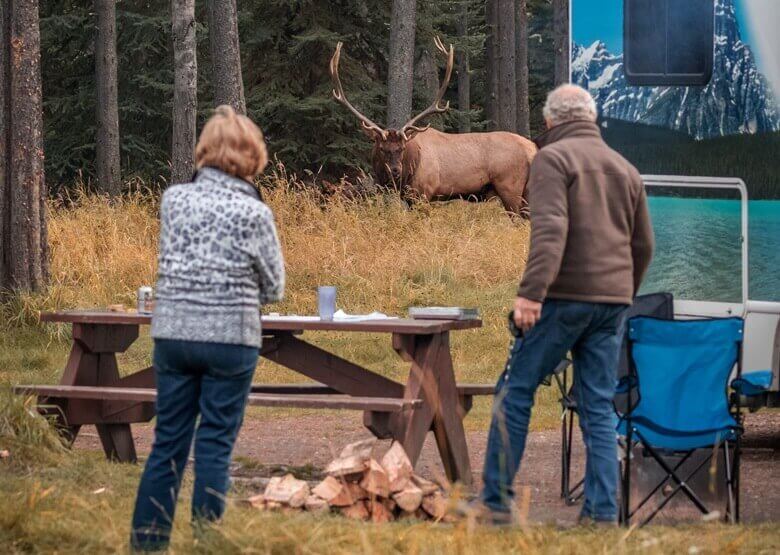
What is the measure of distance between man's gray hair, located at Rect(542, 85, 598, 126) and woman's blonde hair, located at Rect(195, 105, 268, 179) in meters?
1.56

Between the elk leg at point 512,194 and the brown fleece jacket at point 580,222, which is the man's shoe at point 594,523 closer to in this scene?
the brown fleece jacket at point 580,222

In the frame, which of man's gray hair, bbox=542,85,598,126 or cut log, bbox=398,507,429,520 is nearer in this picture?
man's gray hair, bbox=542,85,598,126

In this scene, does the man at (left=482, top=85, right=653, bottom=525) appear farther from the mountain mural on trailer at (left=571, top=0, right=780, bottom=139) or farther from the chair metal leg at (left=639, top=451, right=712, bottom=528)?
the mountain mural on trailer at (left=571, top=0, right=780, bottom=139)

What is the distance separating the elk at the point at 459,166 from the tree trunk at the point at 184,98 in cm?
192

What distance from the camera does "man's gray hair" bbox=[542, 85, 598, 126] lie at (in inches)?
255

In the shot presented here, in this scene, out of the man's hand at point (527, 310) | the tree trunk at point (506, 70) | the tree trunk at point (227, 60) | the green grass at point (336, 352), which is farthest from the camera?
the tree trunk at point (506, 70)

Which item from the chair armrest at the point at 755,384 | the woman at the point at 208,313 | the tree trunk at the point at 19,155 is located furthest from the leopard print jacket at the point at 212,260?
the tree trunk at the point at 19,155

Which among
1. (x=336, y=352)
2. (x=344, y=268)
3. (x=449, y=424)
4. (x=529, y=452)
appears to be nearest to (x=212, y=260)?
(x=449, y=424)

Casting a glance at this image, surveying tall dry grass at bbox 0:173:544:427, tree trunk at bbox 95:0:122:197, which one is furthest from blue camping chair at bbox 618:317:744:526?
tree trunk at bbox 95:0:122:197

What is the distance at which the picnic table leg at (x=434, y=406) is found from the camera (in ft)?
25.3

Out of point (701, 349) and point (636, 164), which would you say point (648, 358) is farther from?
point (636, 164)

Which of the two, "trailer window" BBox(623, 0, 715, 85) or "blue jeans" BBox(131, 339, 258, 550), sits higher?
"trailer window" BBox(623, 0, 715, 85)

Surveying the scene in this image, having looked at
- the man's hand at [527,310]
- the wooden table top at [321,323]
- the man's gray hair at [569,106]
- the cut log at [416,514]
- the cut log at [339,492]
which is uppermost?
the man's gray hair at [569,106]

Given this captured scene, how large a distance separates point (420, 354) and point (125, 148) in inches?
860
